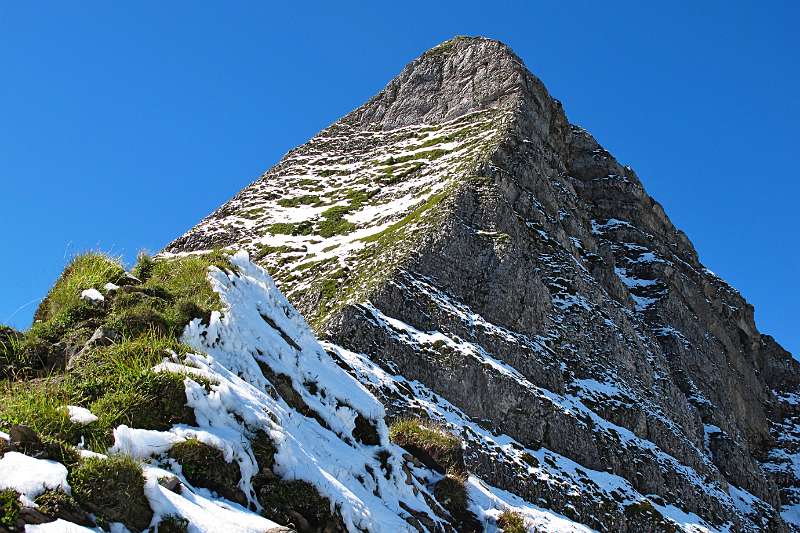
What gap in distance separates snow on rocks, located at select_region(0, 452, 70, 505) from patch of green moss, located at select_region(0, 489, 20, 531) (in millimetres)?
77

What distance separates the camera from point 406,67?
8725 cm

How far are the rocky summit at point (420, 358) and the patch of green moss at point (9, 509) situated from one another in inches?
1.1

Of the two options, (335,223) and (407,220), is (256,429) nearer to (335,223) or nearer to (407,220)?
(407,220)

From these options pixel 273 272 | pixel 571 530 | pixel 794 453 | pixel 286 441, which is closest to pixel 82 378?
pixel 286 441

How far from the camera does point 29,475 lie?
22.4ft

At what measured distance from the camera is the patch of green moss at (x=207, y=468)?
859cm

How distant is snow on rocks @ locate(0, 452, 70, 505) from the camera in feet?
21.7

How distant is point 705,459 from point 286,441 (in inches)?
1795

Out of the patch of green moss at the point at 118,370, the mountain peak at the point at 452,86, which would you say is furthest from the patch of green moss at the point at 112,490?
the mountain peak at the point at 452,86

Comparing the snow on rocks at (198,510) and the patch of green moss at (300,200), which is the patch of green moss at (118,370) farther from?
the patch of green moss at (300,200)

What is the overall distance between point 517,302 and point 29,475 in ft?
128

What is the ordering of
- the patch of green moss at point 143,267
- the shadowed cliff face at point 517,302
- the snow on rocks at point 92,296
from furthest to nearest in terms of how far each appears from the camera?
the shadowed cliff face at point 517,302, the patch of green moss at point 143,267, the snow on rocks at point 92,296

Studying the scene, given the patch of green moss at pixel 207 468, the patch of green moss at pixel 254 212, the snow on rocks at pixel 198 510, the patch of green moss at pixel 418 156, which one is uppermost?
the patch of green moss at pixel 418 156

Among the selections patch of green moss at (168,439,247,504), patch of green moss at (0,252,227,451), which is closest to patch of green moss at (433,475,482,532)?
patch of green moss at (0,252,227,451)
